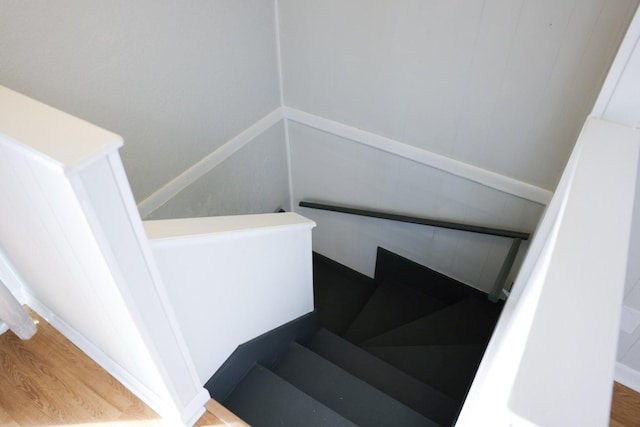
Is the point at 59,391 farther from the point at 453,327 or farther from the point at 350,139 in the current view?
the point at 453,327

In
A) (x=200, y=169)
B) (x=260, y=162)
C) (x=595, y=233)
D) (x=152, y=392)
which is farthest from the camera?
(x=260, y=162)

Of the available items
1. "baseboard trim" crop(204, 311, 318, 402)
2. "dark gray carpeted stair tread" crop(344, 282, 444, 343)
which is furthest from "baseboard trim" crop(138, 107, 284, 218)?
"dark gray carpeted stair tread" crop(344, 282, 444, 343)

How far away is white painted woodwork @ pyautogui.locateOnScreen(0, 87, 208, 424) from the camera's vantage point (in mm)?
781

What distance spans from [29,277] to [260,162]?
145 cm

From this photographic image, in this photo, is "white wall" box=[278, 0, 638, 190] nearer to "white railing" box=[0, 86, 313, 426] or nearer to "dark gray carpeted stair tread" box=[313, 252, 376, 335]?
"white railing" box=[0, 86, 313, 426]

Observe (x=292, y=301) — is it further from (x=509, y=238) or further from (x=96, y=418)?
(x=509, y=238)

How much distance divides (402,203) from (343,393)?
46.9 inches

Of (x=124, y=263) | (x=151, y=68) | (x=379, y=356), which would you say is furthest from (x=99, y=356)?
(x=379, y=356)

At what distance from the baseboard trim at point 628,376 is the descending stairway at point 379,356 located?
0.67m

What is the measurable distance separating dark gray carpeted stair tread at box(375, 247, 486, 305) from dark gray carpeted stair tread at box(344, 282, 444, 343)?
0.22 ft

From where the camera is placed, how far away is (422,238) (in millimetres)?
2730

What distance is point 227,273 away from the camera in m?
1.39

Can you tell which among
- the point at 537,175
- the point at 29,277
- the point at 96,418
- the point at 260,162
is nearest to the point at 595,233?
the point at 537,175

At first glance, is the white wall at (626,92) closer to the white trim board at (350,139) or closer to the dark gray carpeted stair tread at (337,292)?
the white trim board at (350,139)
